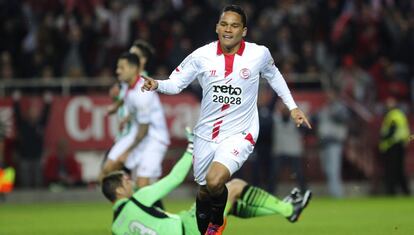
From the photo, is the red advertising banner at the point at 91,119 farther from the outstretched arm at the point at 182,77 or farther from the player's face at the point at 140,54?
the outstretched arm at the point at 182,77

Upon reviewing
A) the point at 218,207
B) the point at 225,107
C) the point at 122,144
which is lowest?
the point at 122,144

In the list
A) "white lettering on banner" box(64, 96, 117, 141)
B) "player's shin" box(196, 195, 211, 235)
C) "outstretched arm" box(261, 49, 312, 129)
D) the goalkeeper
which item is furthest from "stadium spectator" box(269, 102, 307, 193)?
"player's shin" box(196, 195, 211, 235)

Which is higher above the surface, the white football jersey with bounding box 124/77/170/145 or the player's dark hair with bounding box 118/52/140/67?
the player's dark hair with bounding box 118/52/140/67

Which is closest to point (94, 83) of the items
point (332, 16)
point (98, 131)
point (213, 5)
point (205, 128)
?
point (98, 131)

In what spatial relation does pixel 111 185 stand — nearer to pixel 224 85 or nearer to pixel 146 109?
pixel 224 85

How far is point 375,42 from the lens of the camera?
78.9 feet

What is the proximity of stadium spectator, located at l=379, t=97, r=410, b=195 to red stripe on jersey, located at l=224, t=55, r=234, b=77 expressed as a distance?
1261 centimetres

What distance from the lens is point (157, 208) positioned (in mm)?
10742

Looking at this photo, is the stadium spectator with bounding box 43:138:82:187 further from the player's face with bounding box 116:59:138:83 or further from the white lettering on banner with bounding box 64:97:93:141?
the player's face with bounding box 116:59:138:83

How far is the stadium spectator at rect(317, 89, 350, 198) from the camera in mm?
22250

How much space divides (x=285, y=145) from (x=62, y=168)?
4682 mm

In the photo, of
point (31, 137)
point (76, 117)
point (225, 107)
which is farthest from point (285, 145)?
point (225, 107)

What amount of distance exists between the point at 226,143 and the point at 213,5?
13.9m

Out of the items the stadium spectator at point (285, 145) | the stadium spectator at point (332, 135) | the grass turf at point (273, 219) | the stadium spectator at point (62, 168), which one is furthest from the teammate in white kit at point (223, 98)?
the stadium spectator at point (332, 135)
